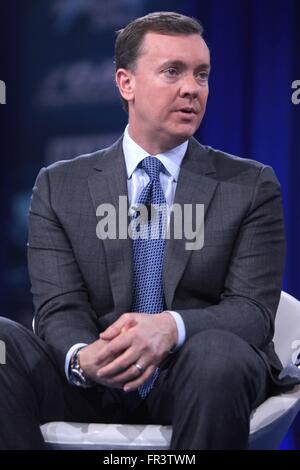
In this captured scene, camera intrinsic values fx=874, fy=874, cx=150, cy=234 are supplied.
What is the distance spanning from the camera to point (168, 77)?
1.87 metres

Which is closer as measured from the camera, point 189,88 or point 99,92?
point 189,88

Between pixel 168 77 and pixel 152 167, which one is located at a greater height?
pixel 168 77

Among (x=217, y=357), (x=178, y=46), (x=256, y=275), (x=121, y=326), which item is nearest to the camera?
(x=217, y=357)

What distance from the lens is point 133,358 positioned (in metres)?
1.54

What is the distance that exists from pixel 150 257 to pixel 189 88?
36 cm

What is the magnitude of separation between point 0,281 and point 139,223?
1123 mm

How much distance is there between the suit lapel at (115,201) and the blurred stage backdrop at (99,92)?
2.33 ft

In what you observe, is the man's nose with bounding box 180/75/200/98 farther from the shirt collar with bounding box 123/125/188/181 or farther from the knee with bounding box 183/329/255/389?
the knee with bounding box 183/329/255/389

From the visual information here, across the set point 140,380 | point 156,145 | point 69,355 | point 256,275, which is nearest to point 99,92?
point 156,145

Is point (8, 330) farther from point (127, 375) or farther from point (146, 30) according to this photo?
point (146, 30)

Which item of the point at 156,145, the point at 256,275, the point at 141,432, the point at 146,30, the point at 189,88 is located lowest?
the point at 141,432

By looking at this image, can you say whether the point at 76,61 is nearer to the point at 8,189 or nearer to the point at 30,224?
the point at 8,189

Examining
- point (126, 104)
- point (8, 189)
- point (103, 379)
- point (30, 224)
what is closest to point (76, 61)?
point (8, 189)

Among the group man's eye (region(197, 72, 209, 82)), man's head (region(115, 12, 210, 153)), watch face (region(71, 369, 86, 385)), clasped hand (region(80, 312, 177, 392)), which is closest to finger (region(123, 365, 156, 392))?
clasped hand (region(80, 312, 177, 392))
